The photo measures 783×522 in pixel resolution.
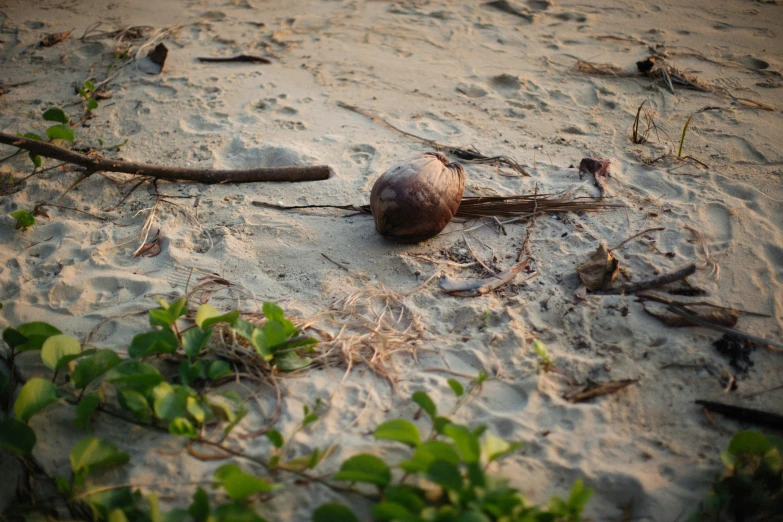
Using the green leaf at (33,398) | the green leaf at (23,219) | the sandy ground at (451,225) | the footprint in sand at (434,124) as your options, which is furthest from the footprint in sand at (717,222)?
the green leaf at (23,219)

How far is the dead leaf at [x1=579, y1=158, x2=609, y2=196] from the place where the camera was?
282 centimetres

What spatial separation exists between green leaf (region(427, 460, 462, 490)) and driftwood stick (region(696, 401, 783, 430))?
93 cm

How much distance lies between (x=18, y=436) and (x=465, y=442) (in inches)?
48.2

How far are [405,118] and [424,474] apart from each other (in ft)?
8.31

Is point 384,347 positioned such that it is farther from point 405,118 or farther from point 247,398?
point 405,118

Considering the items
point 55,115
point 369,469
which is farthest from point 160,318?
point 55,115

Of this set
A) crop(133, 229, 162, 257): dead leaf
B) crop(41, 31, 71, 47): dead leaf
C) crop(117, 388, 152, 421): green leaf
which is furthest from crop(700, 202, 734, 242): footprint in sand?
crop(41, 31, 71, 47): dead leaf

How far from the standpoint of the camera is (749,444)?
1457 millimetres

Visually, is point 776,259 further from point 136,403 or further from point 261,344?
point 136,403

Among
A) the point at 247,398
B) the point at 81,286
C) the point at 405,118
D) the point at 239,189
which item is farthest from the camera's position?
the point at 405,118

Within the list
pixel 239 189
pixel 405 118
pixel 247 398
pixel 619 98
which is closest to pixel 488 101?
pixel 405 118

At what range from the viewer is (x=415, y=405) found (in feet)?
5.59

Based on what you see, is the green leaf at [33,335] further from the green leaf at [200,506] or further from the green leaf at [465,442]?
the green leaf at [465,442]

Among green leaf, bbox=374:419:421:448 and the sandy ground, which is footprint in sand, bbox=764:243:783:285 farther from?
green leaf, bbox=374:419:421:448
